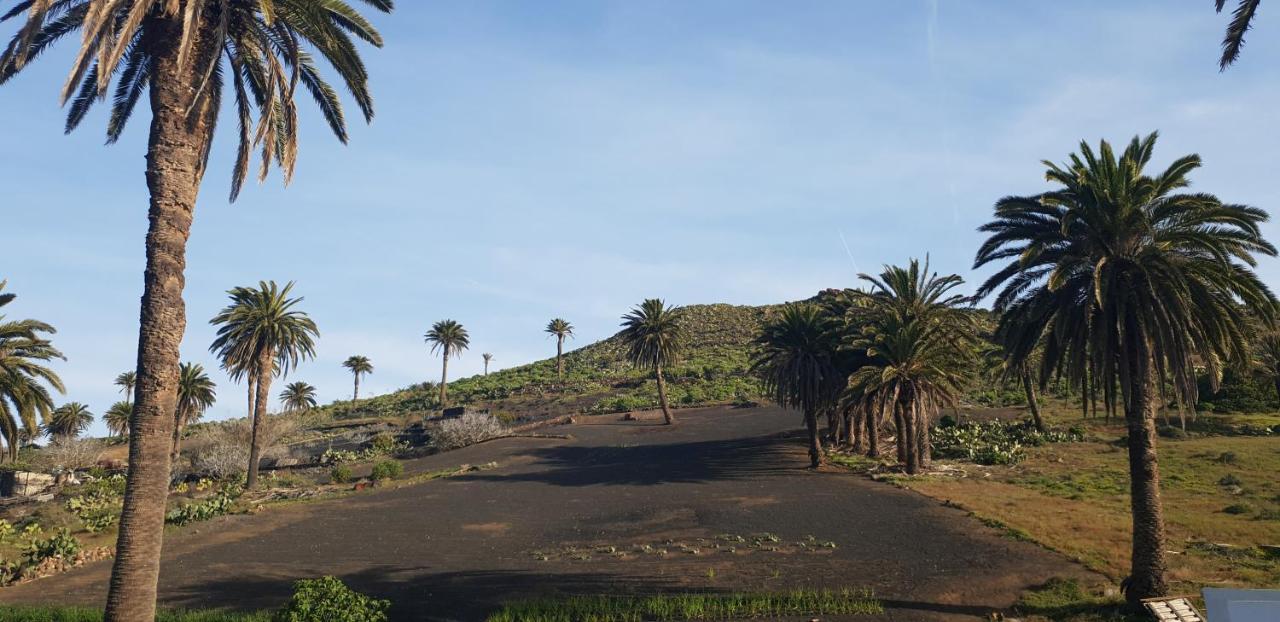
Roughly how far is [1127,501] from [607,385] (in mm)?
73997

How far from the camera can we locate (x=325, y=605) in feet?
60.4

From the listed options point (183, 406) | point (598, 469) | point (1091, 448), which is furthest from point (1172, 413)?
point (183, 406)

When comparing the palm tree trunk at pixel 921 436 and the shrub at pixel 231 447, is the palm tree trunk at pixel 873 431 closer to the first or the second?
the palm tree trunk at pixel 921 436

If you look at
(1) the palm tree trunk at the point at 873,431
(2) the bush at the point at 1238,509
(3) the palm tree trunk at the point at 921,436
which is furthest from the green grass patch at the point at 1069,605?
(1) the palm tree trunk at the point at 873,431

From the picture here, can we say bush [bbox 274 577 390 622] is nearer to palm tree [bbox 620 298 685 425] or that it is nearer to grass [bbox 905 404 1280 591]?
grass [bbox 905 404 1280 591]

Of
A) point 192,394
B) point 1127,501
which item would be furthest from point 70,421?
point 1127,501

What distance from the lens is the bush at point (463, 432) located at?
69750 mm

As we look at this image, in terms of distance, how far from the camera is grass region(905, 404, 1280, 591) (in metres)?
25.7

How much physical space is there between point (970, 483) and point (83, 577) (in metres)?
41.1

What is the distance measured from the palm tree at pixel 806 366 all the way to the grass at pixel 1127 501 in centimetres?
843

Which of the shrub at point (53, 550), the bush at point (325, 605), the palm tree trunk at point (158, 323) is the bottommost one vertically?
the shrub at point (53, 550)

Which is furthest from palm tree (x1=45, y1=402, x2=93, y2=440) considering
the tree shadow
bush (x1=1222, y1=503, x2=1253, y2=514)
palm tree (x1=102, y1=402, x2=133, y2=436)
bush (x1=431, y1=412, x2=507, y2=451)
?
bush (x1=1222, y1=503, x2=1253, y2=514)

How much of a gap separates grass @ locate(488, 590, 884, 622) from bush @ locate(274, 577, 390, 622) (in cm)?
425

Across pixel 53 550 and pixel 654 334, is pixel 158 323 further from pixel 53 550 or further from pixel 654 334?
pixel 654 334
